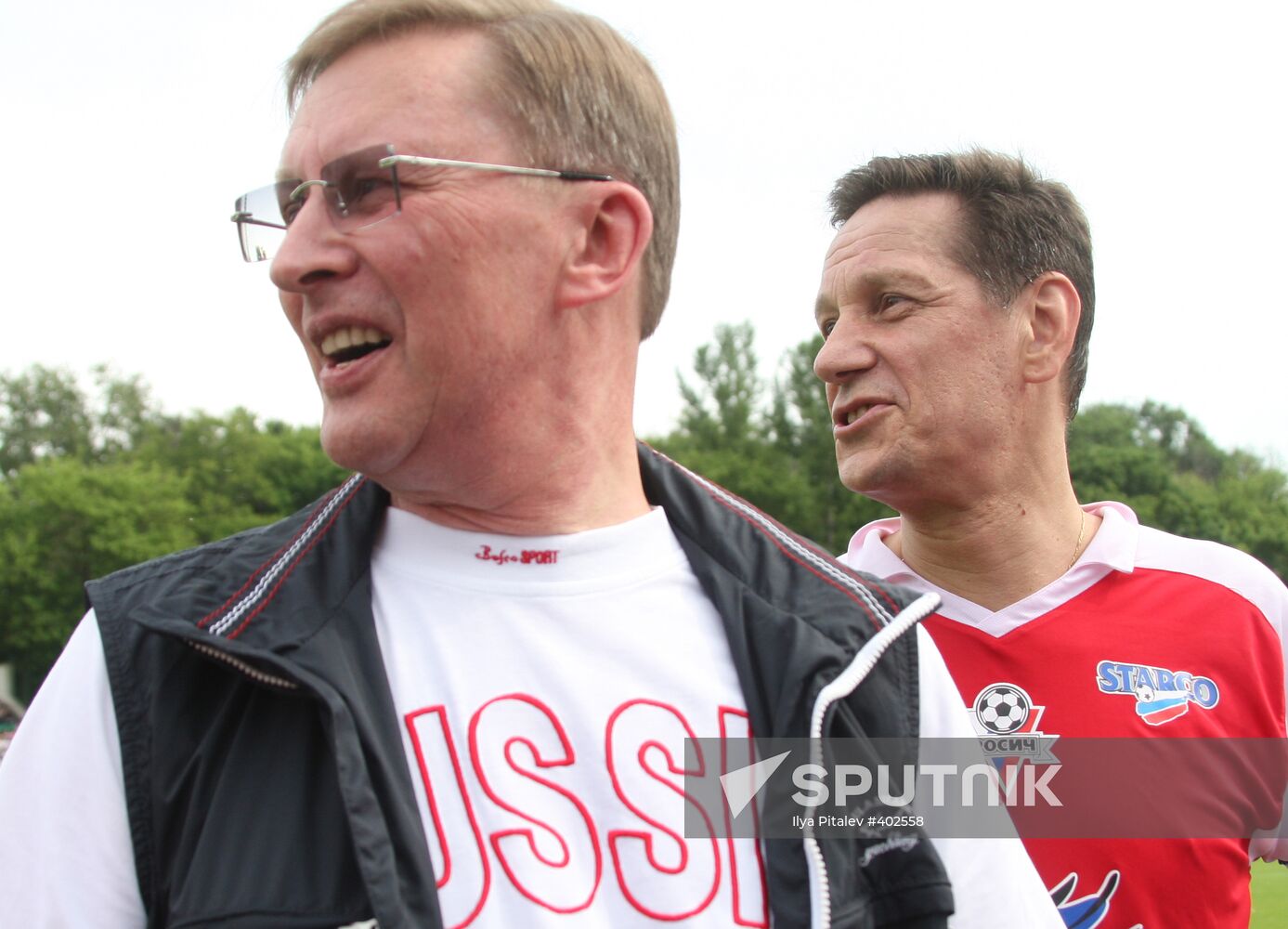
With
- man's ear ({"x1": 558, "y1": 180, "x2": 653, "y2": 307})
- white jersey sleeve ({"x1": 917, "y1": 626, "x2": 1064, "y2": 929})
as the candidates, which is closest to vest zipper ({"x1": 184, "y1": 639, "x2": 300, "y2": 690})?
man's ear ({"x1": 558, "y1": 180, "x2": 653, "y2": 307})

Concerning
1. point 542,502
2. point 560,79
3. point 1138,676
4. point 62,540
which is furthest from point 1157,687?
point 62,540

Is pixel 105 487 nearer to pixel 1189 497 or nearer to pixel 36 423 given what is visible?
pixel 36 423

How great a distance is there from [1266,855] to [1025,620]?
0.90 m

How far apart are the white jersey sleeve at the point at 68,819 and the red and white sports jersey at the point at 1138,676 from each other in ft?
7.05

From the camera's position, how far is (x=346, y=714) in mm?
1641

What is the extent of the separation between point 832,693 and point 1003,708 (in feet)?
4.34

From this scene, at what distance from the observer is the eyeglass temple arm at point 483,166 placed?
1884mm

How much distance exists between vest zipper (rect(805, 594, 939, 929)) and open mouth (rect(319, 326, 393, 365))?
3.07 ft

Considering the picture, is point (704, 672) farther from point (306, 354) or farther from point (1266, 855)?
point (1266, 855)

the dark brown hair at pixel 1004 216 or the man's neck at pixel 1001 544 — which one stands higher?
the dark brown hair at pixel 1004 216

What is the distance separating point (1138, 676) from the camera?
298 centimetres

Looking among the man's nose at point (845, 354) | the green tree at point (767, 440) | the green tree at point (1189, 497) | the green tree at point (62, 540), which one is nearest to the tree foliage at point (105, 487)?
the green tree at point (62, 540)

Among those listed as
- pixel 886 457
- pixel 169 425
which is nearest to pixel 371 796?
pixel 886 457

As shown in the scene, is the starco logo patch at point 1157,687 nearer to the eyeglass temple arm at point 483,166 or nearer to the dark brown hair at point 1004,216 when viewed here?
the dark brown hair at point 1004,216
